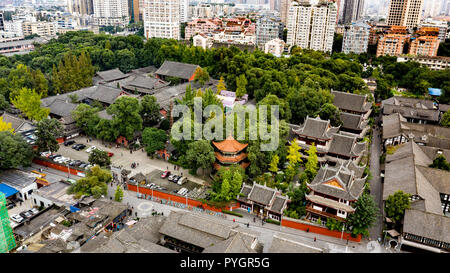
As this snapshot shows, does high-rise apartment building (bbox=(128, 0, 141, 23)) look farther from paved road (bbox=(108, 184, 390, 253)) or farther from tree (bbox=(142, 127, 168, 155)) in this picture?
paved road (bbox=(108, 184, 390, 253))

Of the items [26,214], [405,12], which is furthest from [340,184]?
[405,12]

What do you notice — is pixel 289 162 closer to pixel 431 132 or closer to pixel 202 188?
pixel 202 188

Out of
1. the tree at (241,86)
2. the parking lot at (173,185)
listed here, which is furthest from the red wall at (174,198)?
the tree at (241,86)

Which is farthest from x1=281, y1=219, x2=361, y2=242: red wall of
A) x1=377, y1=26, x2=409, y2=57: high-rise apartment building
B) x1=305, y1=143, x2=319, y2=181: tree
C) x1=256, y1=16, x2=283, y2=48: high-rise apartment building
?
x1=256, y1=16, x2=283, y2=48: high-rise apartment building

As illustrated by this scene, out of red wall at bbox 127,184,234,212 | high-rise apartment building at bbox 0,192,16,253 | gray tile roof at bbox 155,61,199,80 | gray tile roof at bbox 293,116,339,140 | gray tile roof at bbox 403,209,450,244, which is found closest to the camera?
gray tile roof at bbox 403,209,450,244

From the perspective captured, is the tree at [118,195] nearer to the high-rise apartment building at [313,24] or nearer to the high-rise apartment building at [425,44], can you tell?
the high-rise apartment building at [313,24]

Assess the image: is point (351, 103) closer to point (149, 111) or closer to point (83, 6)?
point (149, 111)
